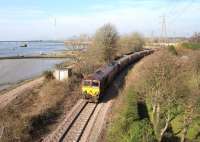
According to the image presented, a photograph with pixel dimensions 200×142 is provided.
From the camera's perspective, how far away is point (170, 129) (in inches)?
1086

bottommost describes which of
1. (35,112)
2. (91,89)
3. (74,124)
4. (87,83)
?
(74,124)

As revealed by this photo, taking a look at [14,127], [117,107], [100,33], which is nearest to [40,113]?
[14,127]

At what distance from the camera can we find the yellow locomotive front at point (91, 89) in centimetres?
3358

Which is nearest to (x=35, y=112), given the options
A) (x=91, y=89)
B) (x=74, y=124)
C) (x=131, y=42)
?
(x=74, y=124)

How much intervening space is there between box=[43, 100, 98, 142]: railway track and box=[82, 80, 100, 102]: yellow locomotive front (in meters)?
0.72

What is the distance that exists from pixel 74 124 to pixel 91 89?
7.28 m

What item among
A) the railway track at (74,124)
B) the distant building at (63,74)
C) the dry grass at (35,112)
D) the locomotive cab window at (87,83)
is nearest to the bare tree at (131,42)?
the distant building at (63,74)

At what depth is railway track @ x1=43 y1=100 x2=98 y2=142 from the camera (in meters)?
23.8

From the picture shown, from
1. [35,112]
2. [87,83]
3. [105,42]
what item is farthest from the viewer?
[105,42]

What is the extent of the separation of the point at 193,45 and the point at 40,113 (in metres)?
38.5

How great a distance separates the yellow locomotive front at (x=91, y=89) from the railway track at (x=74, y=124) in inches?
28.3

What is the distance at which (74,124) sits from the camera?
27.1m

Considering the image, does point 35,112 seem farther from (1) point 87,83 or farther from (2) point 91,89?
(1) point 87,83

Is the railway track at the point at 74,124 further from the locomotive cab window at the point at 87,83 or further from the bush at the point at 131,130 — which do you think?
the bush at the point at 131,130
